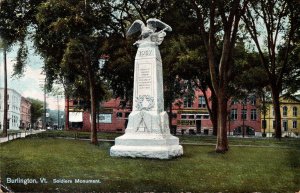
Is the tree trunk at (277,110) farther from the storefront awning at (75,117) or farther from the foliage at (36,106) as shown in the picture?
the storefront awning at (75,117)

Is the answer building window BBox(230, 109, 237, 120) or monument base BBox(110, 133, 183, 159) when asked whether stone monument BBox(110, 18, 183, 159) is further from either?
building window BBox(230, 109, 237, 120)

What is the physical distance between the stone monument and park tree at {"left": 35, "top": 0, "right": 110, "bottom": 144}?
3.77 m

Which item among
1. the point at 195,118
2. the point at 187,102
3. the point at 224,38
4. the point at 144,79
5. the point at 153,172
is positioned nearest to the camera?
the point at 153,172

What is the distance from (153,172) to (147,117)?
3.17m

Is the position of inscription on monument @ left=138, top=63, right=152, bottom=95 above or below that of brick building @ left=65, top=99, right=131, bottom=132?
above

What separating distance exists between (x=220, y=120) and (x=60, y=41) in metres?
7.42

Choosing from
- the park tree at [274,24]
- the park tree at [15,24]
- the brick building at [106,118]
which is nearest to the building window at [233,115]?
the brick building at [106,118]

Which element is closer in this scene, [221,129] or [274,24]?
[221,129]

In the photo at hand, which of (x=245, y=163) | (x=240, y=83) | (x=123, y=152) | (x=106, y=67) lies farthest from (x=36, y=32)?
(x=240, y=83)

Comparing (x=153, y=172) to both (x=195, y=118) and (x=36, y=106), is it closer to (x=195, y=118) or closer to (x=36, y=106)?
(x=36, y=106)

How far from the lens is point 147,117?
13617mm

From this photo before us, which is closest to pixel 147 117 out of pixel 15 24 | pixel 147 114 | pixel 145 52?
pixel 147 114

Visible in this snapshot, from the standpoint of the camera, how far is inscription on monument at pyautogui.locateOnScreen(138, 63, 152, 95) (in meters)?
13.7

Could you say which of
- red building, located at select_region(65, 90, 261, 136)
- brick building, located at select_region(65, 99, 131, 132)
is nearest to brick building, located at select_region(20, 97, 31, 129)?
brick building, located at select_region(65, 99, 131, 132)
